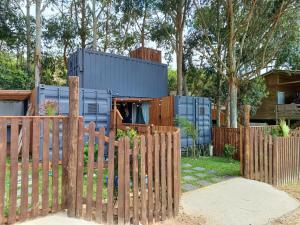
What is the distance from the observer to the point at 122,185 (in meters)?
4.33

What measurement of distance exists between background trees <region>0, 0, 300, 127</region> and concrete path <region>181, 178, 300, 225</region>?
26.5 ft

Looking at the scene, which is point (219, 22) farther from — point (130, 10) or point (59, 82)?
point (59, 82)

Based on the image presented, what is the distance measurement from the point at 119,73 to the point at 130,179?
1191cm

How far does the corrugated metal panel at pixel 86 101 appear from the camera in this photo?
966cm

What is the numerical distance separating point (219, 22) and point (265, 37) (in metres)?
3.03

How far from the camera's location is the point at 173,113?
509 inches

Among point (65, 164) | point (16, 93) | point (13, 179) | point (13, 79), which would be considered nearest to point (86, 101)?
point (16, 93)

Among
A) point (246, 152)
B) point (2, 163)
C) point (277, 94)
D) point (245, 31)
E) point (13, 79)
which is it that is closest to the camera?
point (2, 163)

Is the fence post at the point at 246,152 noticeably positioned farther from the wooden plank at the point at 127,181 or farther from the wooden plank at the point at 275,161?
the wooden plank at the point at 127,181

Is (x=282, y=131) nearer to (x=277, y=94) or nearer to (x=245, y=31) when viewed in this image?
(x=245, y=31)

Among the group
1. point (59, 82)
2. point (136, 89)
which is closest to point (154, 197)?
point (136, 89)

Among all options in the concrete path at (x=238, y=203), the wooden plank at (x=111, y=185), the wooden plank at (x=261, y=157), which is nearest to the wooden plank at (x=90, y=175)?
the wooden plank at (x=111, y=185)

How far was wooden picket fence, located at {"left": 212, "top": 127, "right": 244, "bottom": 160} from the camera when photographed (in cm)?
1270

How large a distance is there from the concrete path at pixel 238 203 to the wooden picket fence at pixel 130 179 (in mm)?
816
